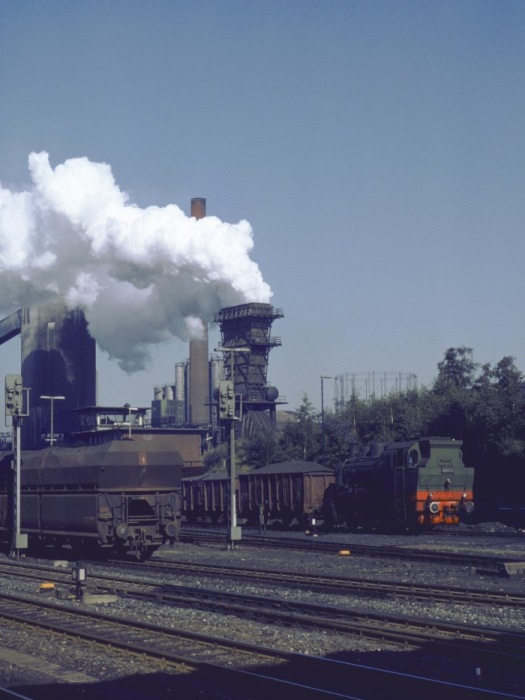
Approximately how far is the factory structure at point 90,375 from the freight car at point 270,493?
3143 centimetres

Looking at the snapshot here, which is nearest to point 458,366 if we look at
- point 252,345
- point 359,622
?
point 252,345

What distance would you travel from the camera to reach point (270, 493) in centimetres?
4481

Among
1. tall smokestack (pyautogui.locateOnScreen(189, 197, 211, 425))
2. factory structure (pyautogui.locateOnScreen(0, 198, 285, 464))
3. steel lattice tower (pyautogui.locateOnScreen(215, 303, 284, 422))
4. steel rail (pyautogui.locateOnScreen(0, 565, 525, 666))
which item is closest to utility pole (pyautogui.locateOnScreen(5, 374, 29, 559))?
steel rail (pyautogui.locateOnScreen(0, 565, 525, 666))

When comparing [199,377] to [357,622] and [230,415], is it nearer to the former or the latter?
[230,415]

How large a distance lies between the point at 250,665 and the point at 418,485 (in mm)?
22976

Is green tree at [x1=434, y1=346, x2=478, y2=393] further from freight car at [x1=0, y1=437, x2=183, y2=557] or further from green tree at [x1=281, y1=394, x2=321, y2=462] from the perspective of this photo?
freight car at [x1=0, y1=437, x2=183, y2=557]

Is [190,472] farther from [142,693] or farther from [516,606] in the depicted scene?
[142,693]

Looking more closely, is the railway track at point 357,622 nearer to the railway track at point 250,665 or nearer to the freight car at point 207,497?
the railway track at point 250,665

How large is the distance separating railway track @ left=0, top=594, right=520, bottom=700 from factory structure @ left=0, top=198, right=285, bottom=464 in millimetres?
66593

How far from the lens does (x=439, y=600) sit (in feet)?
56.1

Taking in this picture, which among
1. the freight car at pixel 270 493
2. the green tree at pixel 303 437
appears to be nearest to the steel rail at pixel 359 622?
the freight car at pixel 270 493

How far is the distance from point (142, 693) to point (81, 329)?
86.5 metres

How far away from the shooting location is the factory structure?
88.6 meters

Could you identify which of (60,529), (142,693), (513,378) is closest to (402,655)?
(142,693)
